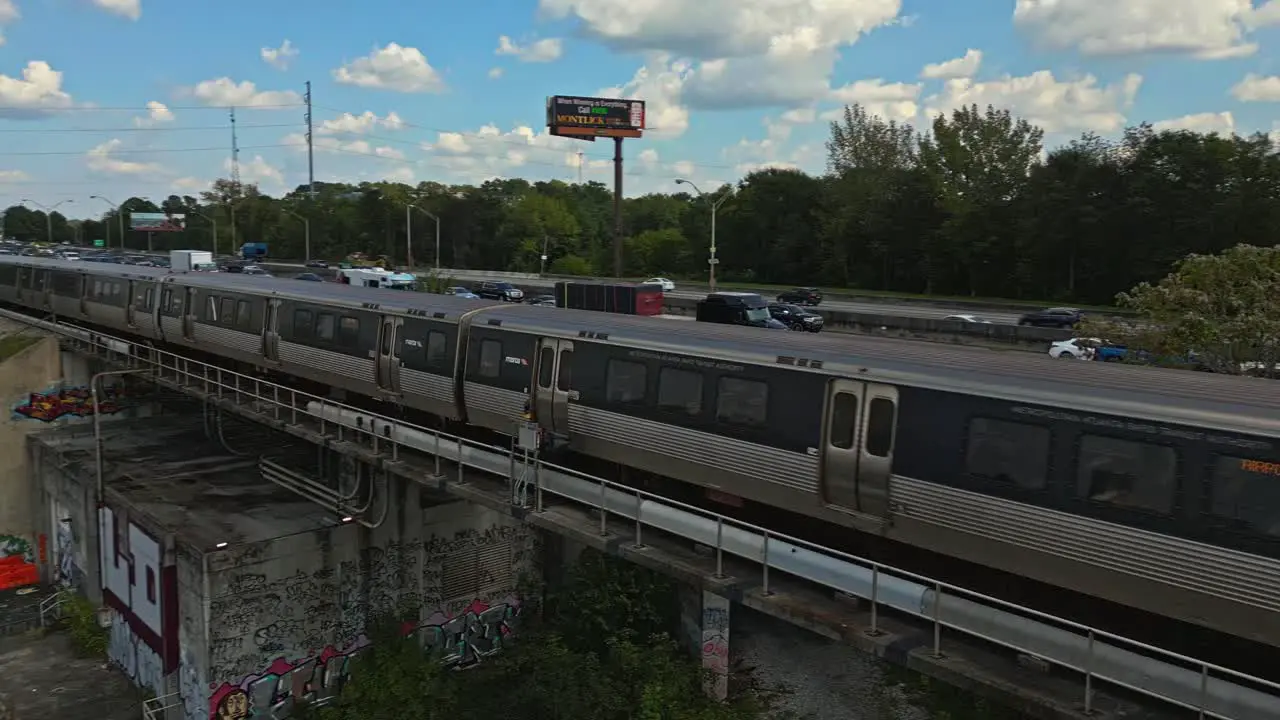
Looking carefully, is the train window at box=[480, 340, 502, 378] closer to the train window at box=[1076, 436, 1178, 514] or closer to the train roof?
the train roof

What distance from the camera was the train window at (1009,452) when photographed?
1030 centimetres

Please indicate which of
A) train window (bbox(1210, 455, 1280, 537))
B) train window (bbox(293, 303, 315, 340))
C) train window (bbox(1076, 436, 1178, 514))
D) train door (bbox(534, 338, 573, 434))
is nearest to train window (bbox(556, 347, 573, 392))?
train door (bbox(534, 338, 573, 434))

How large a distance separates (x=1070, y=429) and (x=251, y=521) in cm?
2029

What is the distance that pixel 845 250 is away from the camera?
7744cm

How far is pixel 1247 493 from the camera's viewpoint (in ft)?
28.8

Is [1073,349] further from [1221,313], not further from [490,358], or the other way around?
[490,358]

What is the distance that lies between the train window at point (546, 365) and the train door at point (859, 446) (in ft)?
20.0

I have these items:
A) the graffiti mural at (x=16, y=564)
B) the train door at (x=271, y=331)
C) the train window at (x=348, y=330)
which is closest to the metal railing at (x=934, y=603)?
the train window at (x=348, y=330)

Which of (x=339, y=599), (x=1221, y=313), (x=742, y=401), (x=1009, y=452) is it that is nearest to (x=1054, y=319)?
(x=1221, y=313)

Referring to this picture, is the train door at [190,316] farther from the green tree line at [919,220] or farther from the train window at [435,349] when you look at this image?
the green tree line at [919,220]

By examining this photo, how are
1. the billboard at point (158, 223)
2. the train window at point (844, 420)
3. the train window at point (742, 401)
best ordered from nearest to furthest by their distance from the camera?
the train window at point (844, 420) < the train window at point (742, 401) < the billboard at point (158, 223)

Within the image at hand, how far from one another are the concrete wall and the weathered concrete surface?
14.5 ft

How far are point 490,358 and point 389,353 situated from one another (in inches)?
156

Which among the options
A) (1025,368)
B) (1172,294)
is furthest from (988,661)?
(1172,294)
